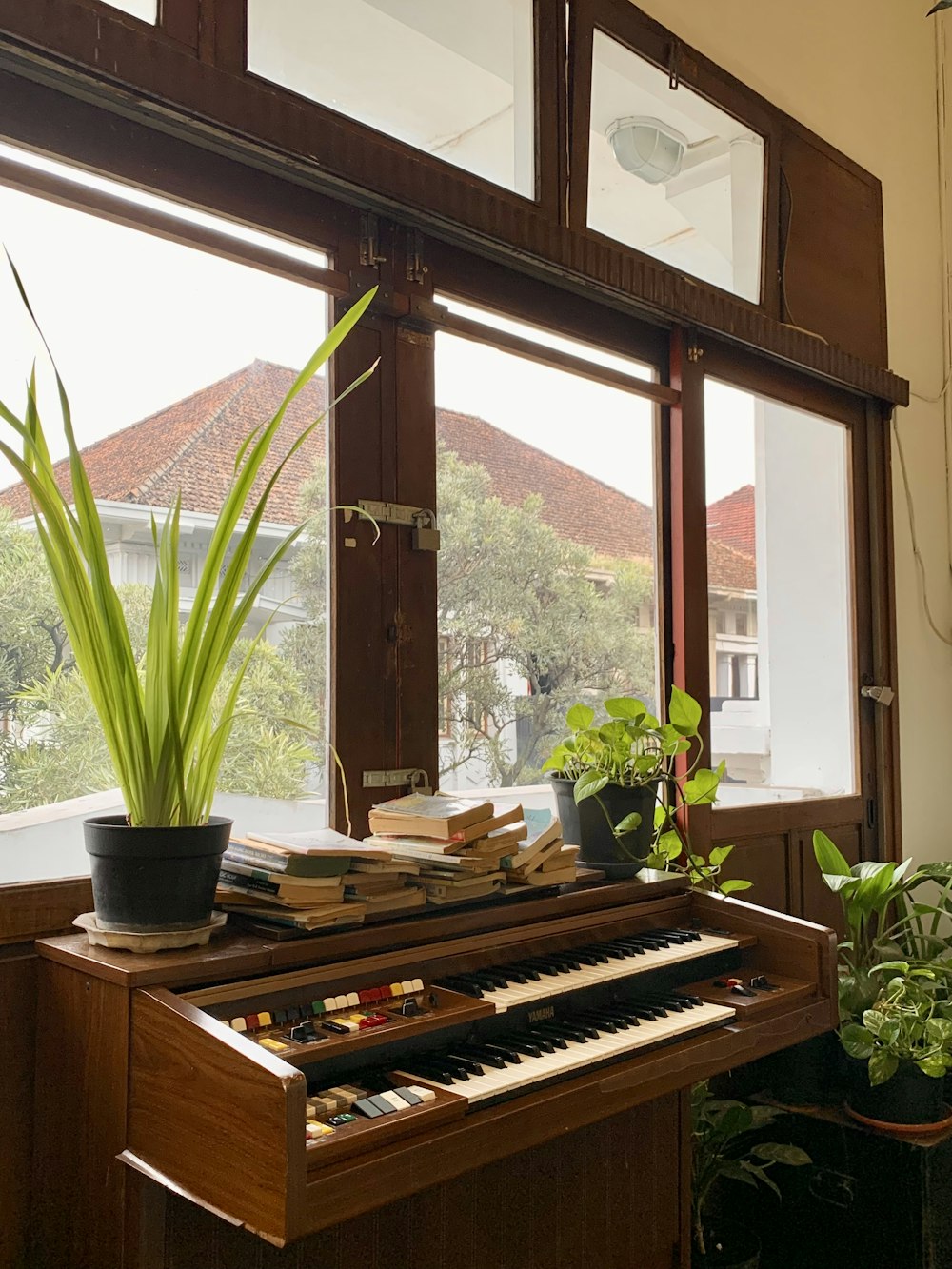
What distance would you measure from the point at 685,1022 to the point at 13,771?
45.1 inches

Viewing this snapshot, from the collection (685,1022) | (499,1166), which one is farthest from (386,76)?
(499,1166)

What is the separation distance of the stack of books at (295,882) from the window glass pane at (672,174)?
5.73ft

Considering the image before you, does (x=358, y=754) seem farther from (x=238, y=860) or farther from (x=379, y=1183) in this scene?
(x=379, y=1183)

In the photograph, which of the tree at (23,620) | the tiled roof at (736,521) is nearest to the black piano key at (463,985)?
the tree at (23,620)

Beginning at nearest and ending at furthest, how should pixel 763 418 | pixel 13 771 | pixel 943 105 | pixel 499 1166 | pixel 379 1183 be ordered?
pixel 379 1183 → pixel 13 771 → pixel 499 1166 → pixel 763 418 → pixel 943 105

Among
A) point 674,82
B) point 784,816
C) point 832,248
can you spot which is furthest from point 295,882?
point 832,248

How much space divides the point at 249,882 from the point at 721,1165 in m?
1.46

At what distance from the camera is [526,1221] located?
204 centimetres

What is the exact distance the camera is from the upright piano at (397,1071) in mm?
1303

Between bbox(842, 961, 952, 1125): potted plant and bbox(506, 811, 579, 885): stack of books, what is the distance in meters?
0.99

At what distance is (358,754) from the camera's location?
217 cm

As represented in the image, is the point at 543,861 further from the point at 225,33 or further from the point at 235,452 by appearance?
the point at 225,33

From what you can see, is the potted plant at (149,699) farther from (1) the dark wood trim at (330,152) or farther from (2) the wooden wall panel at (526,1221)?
(1) the dark wood trim at (330,152)

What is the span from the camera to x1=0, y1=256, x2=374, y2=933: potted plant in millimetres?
1505
